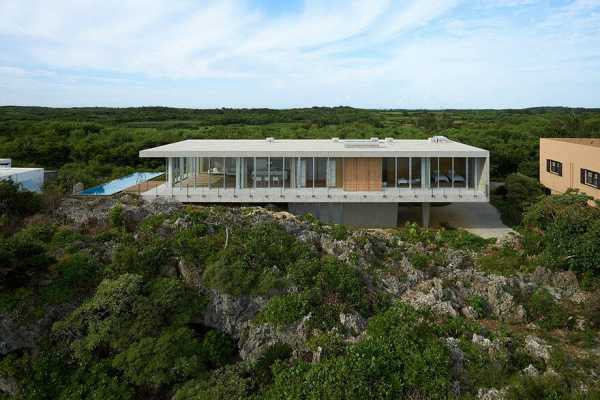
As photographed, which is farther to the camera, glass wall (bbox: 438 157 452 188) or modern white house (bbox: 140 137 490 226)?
glass wall (bbox: 438 157 452 188)

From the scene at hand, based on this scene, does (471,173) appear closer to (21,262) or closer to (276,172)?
(276,172)

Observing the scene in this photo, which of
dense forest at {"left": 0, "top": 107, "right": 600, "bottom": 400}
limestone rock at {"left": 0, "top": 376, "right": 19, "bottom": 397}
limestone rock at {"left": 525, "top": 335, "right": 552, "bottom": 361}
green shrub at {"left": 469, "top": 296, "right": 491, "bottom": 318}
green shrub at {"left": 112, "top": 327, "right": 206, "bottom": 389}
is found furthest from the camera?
green shrub at {"left": 469, "top": 296, "right": 491, "bottom": 318}

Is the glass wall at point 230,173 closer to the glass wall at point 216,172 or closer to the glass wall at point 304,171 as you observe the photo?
the glass wall at point 216,172

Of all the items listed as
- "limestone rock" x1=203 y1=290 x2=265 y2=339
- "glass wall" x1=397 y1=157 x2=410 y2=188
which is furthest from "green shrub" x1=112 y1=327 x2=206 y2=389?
"glass wall" x1=397 y1=157 x2=410 y2=188

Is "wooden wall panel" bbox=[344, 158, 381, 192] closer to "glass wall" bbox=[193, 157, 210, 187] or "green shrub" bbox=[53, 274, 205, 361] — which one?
"glass wall" bbox=[193, 157, 210, 187]

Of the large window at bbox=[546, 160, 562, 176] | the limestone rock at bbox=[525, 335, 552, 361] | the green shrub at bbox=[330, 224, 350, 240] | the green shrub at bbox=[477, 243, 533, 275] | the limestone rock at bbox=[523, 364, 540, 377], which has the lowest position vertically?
the limestone rock at bbox=[523, 364, 540, 377]

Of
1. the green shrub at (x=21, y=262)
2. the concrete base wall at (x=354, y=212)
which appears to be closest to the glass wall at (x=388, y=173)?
the concrete base wall at (x=354, y=212)

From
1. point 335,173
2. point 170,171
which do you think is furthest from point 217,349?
point 335,173
